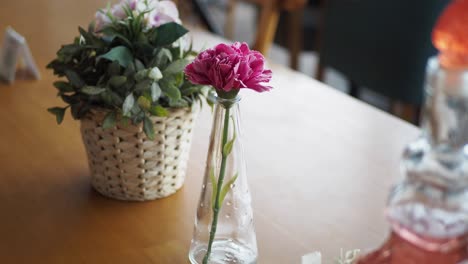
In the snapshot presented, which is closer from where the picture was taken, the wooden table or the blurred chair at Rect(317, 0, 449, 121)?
the wooden table

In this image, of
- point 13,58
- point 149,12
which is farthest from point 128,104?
point 13,58

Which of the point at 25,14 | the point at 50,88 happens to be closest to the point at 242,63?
the point at 50,88

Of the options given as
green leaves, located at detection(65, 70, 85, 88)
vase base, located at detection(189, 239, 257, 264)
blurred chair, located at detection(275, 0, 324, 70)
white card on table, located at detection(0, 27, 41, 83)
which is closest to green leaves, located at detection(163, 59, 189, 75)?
green leaves, located at detection(65, 70, 85, 88)

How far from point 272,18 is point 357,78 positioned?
2.90 feet

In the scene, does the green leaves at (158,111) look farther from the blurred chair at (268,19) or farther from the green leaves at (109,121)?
the blurred chair at (268,19)

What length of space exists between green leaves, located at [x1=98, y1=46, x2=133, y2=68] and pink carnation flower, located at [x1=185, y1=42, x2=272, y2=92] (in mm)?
154

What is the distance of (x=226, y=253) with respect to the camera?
79 cm

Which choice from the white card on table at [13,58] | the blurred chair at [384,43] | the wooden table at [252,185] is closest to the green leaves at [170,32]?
the wooden table at [252,185]

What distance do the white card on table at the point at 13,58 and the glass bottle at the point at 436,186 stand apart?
3.35 feet

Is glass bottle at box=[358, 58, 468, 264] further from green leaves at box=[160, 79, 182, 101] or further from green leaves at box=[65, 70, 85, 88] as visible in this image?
green leaves at box=[65, 70, 85, 88]

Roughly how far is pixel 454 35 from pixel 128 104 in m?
0.46

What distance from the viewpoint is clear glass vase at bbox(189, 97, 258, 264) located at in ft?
2.51

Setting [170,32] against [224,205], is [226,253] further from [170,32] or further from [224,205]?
[170,32]

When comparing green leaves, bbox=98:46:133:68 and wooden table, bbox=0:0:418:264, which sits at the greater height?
green leaves, bbox=98:46:133:68
